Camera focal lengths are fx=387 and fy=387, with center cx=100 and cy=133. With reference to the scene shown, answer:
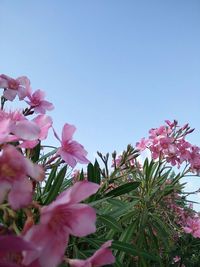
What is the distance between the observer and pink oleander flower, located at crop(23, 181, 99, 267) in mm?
523

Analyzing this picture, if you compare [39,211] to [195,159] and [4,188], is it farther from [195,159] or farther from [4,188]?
[195,159]

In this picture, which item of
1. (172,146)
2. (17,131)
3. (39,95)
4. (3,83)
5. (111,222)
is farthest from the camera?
(172,146)

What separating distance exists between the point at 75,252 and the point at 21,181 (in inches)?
39.3

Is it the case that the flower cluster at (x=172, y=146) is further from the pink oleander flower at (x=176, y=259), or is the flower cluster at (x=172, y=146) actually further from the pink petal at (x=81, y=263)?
the pink petal at (x=81, y=263)

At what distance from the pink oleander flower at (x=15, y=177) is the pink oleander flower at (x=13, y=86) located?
841mm

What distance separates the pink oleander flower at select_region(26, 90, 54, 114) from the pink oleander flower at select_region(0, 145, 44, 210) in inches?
35.9

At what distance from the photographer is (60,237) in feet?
1.93

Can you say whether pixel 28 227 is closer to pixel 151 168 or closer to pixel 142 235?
pixel 142 235

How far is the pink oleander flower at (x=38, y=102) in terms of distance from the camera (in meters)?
1.50

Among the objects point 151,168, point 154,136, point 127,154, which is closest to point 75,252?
point 127,154

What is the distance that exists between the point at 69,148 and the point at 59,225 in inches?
19.6

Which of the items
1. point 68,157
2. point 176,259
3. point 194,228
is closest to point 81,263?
point 68,157

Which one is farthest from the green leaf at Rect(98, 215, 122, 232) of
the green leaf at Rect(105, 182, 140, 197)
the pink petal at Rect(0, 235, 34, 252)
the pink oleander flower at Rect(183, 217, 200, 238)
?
the pink oleander flower at Rect(183, 217, 200, 238)

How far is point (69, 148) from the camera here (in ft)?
3.54
